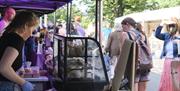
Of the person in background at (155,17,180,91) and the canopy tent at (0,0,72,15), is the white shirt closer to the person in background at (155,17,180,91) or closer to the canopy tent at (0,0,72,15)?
the person in background at (155,17,180,91)

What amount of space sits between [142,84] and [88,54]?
5.96 feet

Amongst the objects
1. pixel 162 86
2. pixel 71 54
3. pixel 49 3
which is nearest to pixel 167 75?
pixel 162 86

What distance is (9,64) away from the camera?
145 inches

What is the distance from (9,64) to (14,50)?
0.15m

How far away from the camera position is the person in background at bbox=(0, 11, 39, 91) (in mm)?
3693

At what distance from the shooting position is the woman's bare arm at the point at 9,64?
3.67 meters

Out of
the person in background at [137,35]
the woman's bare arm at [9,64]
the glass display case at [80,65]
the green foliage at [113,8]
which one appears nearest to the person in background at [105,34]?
the person in background at [137,35]

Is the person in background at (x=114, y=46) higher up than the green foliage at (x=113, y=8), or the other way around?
the green foliage at (x=113, y=8)

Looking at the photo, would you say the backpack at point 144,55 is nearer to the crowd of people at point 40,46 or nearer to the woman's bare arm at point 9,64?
the crowd of people at point 40,46

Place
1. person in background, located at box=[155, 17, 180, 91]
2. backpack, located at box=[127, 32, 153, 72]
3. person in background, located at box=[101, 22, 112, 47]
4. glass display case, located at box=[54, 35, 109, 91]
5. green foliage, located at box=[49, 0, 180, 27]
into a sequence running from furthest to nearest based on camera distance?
green foliage, located at box=[49, 0, 180, 27] < person in background, located at box=[101, 22, 112, 47] < backpack, located at box=[127, 32, 153, 72] < person in background, located at box=[155, 17, 180, 91] < glass display case, located at box=[54, 35, 109, 91]

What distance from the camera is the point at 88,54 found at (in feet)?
17.8

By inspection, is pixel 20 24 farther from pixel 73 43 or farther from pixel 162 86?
pixel 162 86

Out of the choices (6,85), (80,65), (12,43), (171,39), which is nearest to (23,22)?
(12,43)

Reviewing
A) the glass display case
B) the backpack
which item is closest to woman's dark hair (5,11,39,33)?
the glass display case
